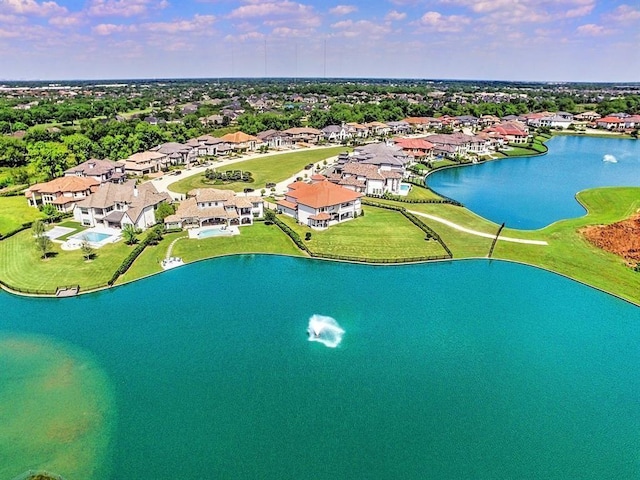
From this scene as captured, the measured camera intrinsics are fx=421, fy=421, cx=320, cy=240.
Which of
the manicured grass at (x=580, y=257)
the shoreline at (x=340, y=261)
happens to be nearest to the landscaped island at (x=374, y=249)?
the manicured grass at (x=580, y=257)

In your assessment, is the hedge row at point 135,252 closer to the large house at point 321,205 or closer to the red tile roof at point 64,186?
the large house at point 321,205

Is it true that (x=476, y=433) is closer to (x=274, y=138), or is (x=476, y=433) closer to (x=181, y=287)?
(x=181, y=287)

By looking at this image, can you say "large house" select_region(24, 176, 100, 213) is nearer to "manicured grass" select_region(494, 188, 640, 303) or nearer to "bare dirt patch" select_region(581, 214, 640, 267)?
"manicured grass" select_region(494, 188, 640, 303)

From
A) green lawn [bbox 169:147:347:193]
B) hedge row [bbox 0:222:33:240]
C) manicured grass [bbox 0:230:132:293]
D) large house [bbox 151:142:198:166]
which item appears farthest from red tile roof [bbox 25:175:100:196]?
large house [bbox 151:142:198:166]

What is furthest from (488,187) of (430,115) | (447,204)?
Result: (430,115)

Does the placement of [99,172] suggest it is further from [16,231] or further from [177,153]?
[16,231]

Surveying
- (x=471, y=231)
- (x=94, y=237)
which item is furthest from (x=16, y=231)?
(x=471, y=231)
